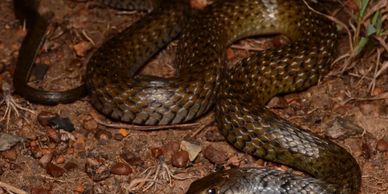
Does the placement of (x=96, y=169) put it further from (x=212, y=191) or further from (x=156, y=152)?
(x=212, y=191)

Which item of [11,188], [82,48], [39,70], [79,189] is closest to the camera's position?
[11,188]

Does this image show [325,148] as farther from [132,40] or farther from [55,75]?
[55,75]

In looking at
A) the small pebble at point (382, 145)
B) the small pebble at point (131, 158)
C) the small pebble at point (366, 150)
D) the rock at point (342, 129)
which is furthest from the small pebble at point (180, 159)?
the small pebble at point (382, 145)

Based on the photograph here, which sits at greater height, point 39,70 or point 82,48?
point 82,48

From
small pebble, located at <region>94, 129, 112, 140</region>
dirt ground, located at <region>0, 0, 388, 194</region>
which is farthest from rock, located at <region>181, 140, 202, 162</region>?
small pebble, located at <region>94, 129, 112, 140</region>

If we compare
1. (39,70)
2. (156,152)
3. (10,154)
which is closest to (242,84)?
(156,152)

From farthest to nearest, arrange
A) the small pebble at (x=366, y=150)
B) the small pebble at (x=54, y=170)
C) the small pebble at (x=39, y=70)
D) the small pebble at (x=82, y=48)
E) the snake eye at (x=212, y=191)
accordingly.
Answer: the small pebble at (x=82, y=48) < the small pebble at (x=39, y=70) < the small pebble at (x=366, y=150) < the small pebble at (x=54, y=170) < the snake eye at (x=212, y=191)

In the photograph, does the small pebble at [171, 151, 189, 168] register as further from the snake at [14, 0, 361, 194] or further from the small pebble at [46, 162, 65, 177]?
the small pebble at [46, 162, 65, 177]

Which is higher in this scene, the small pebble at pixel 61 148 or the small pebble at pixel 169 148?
the small pebble at pixel 169 148

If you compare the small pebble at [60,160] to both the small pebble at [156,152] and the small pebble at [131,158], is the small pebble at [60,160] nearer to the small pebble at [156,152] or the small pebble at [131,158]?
the small pebble at [131,158]
